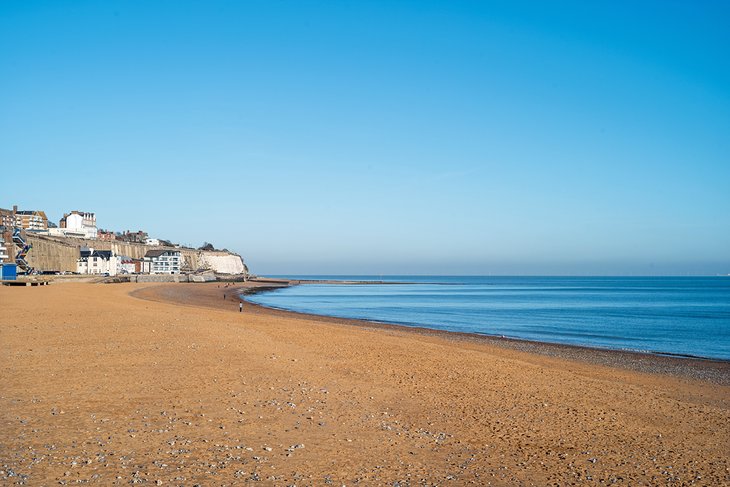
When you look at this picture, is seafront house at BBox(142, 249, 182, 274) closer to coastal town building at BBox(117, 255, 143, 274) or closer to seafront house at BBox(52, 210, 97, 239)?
coastal town building at BBox(117, 255, 143, 274)

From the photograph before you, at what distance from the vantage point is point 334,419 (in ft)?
33.4

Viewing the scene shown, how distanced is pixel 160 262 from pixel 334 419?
160 m

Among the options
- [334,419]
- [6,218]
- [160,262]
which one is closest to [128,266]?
[160,262]

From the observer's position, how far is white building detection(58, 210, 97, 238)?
160637 millimetres

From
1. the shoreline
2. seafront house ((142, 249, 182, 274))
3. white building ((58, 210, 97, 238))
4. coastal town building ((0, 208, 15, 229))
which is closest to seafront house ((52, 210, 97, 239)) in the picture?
white building ((58, 210, 97, 238))

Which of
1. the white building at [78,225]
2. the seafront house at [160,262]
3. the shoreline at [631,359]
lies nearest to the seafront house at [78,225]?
the white building at [78,225]

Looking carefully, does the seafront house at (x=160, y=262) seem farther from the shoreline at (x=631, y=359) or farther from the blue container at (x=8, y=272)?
the shoreline at (x=631, y=359)

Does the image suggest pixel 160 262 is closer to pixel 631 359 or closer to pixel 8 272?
pixel 8 272

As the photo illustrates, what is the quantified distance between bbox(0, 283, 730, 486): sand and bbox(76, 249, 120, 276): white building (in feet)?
393

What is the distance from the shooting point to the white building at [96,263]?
127m

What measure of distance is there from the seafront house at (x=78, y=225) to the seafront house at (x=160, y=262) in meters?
21.2

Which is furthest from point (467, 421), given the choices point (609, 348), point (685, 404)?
point (609, 348)

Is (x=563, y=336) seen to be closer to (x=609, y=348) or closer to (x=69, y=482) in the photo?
(x=609, y=348)

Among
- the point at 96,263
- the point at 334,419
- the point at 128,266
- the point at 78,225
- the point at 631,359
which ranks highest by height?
the point at 78,225
